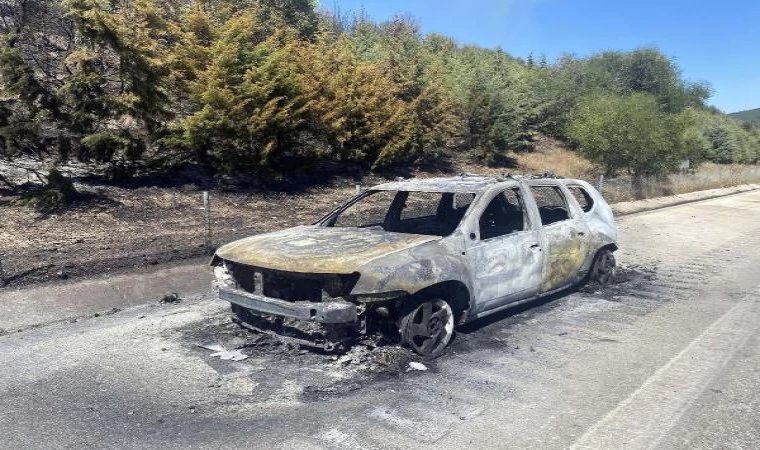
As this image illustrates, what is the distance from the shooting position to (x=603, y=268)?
314 inches

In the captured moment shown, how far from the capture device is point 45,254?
8078 millimetres

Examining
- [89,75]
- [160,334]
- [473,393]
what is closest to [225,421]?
[473,393]

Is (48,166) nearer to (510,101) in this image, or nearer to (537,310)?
(537,310)

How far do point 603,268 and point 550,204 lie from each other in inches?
56.4

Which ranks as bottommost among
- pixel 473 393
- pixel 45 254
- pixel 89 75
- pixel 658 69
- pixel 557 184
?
pixel 473 393

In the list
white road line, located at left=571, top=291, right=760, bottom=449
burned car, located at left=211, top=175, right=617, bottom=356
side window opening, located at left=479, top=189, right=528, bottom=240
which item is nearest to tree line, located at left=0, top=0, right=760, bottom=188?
burned car, located at left=211, top=175, right=617, bottom=356

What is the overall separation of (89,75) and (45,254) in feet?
14.2

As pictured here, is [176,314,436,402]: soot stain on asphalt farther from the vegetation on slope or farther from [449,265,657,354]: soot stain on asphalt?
the vegetation on slope

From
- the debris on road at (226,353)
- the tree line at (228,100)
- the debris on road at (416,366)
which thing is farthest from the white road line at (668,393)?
the tree line at (228,100)

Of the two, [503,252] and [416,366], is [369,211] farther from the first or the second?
[416,366]

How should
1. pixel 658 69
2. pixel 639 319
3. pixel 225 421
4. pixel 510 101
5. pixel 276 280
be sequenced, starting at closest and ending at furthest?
pixel 225 421 → pixel 276 280 → pixel 639 319 → pixel 510 101 → pixel 658 69

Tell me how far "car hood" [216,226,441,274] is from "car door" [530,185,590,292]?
68.2 inches

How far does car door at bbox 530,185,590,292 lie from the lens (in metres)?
6.70

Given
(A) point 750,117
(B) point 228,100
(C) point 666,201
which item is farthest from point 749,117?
(B) point 228,100
